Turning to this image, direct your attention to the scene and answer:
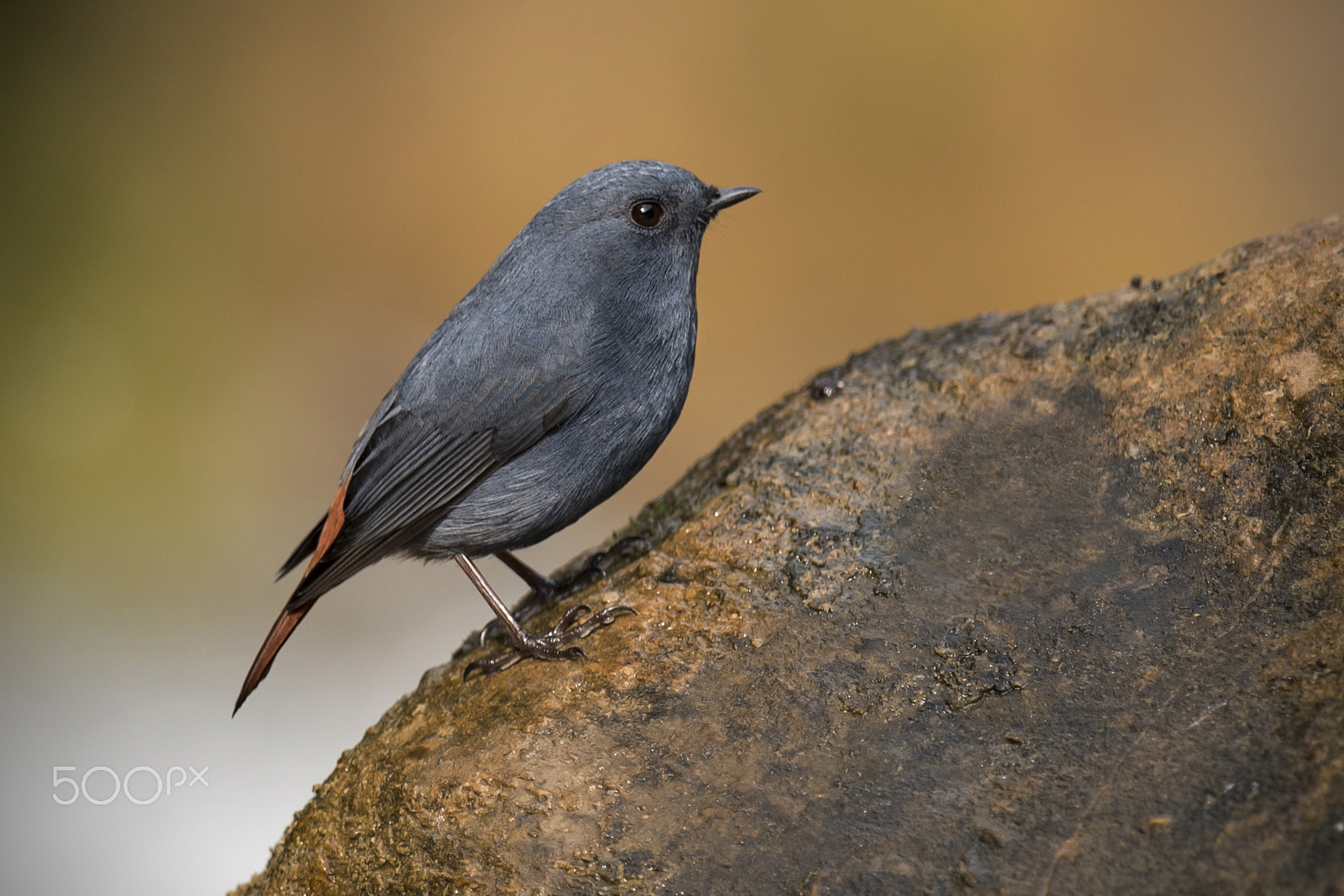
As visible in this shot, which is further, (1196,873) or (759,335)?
(759,335)

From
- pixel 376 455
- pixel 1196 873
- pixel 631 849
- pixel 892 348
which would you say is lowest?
pixel 1196 873

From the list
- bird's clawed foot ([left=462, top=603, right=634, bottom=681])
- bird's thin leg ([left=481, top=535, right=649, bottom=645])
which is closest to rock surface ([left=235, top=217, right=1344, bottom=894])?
bird's clawed foot ([left=462, top=603, right=634, bottom=681])

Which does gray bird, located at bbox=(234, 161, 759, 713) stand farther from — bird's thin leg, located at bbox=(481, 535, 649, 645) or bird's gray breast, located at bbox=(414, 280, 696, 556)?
bird's thin leg, located at bbox=(481, 535, 649, 645)

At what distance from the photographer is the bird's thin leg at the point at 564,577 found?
13.5ft

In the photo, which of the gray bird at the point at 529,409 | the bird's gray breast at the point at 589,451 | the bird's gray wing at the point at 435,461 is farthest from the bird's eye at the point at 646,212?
the bird's gray wing at the point at 435,461

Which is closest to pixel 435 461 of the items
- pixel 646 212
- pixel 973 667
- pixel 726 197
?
pixel 646 212

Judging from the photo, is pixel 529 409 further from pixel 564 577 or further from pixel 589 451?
pixel 564 577

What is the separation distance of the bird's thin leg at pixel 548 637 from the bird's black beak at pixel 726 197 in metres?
1.64

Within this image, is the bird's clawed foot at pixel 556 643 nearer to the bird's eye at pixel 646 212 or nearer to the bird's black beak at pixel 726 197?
the bird's eye at pixel 646 212

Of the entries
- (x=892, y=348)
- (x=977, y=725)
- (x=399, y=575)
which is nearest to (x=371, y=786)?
(x=977, y=725)

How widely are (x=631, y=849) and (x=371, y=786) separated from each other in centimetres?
95

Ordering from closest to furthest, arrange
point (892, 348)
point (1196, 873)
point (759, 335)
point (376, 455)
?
point (1196, 873)
point (376, 455)
point (892, 348)
point (759, 335)

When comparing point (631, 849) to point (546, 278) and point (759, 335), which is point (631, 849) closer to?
point (546, 278)

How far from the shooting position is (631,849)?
2756 mm
